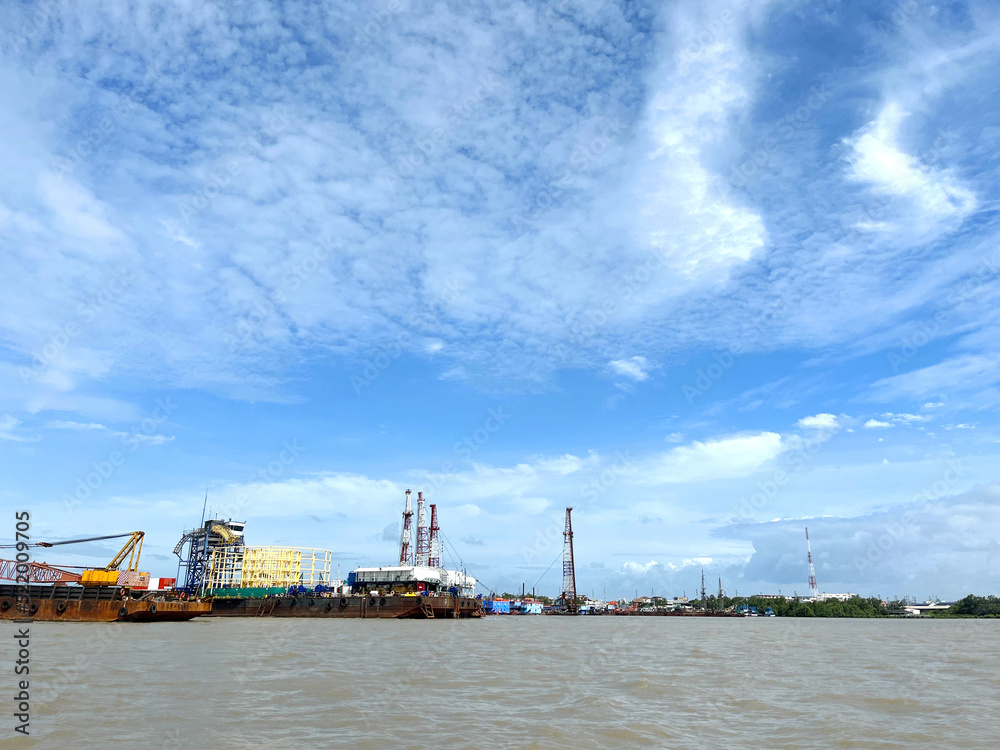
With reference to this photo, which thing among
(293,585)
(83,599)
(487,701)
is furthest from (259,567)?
(487,701)

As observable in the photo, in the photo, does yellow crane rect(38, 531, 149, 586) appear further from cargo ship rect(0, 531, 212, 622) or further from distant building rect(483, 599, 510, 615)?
distant building rect(483, 599, 510, 615)

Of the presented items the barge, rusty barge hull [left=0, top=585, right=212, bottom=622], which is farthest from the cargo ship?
the barge

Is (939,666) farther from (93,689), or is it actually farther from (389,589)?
(389,589)

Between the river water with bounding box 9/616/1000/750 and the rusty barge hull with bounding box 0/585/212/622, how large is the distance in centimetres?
3011

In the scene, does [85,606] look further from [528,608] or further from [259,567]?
[528,608]

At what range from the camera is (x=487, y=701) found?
18.1 meters

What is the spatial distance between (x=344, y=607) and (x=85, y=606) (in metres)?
37.8

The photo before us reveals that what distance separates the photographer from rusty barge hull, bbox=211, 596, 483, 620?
8831 cm

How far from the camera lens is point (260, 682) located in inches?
809

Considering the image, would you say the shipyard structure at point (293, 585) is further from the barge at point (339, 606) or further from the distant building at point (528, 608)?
the distant building at point (528, 608)

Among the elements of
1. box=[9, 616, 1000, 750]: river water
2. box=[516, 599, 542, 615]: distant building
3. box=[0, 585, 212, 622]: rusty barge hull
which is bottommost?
box=[516, 599, 542, 615]: distant building

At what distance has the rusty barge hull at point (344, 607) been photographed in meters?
88.3

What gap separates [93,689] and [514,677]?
1387 cm

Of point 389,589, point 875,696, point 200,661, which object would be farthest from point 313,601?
point 875,696
